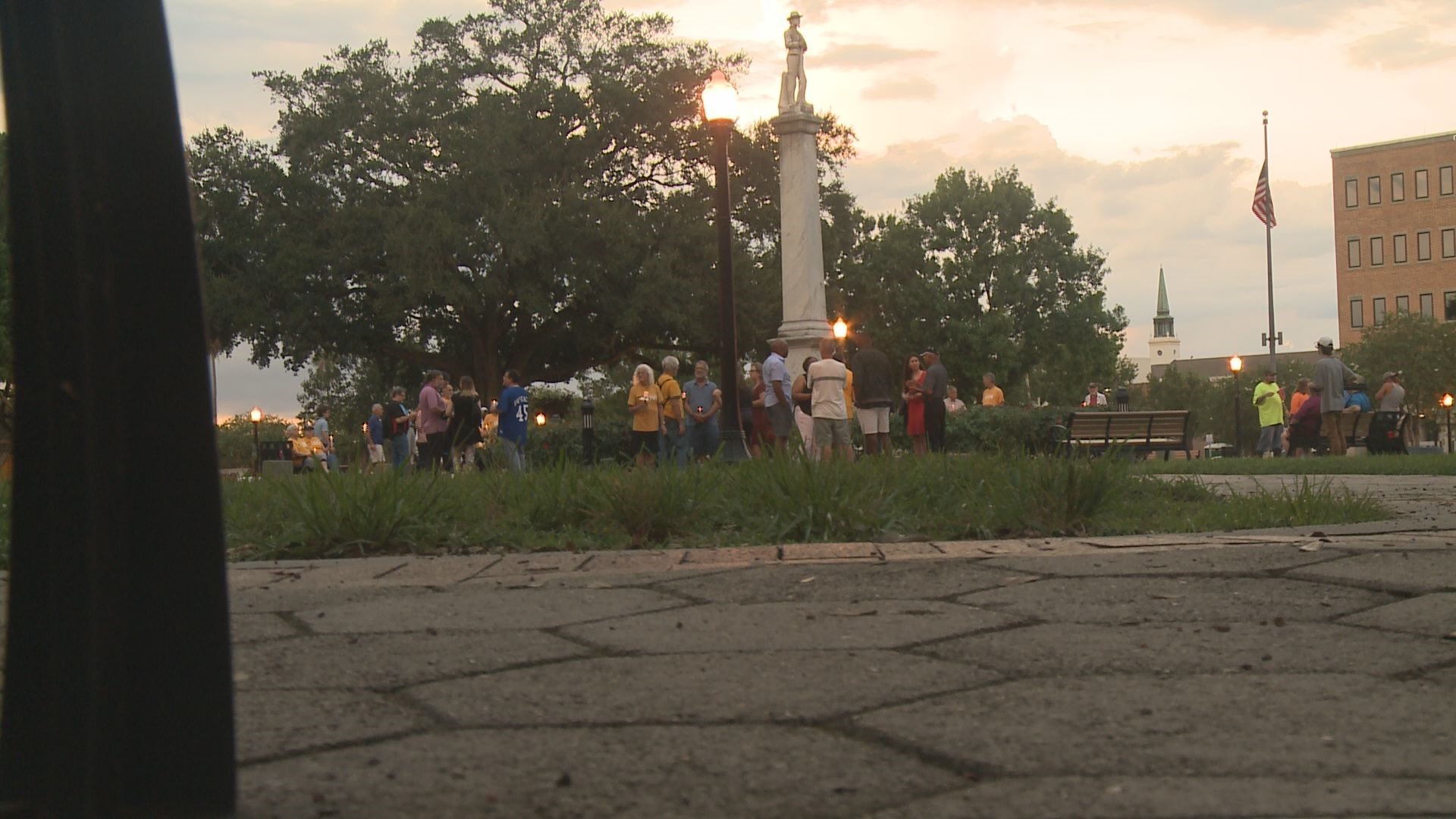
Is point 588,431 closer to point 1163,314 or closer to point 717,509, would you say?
point 717,509

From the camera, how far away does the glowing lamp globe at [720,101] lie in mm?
12438

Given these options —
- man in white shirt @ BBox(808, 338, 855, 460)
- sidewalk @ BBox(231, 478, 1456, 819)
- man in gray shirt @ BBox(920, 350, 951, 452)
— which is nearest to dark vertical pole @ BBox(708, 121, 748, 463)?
man in white shirt @ BBox(808, 338, 855, 460)

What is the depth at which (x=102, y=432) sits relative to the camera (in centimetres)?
135

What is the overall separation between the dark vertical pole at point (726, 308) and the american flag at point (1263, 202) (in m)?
32.2

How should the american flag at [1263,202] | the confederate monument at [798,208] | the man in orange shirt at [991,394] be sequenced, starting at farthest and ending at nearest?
the american flag at [1263,202] < the confederate monument at [798,208] < the man in orange shirt at [991,394]

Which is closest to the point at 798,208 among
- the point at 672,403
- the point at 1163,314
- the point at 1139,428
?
the point at 1139,428

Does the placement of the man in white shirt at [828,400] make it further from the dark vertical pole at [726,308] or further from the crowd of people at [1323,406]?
the crowd of people at [1323,406]

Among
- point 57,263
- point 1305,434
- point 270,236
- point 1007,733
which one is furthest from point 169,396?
point 270,236

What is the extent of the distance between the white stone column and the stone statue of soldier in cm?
26

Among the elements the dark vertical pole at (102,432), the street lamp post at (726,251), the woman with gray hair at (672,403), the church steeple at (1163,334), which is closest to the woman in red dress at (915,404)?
the street lamp post at (726,251)

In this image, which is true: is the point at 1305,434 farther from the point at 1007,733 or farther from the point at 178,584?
the point at 178,584

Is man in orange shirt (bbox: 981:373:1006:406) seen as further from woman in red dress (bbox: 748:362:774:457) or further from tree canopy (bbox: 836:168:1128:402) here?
tree canopy (bbox: 836:168:1128:402)

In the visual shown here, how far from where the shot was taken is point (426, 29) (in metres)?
35.6

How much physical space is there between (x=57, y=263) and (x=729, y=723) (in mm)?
1409
